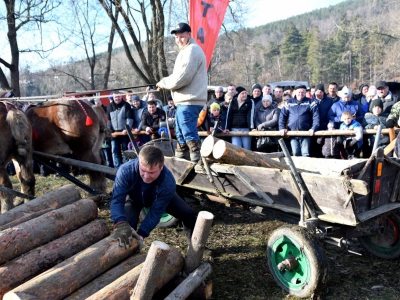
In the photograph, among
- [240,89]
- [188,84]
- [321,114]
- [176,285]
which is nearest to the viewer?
[176,285]

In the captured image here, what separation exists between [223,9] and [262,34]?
110419 mm

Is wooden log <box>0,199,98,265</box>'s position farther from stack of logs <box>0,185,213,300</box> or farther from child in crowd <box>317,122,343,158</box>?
child in crowd <box>317,122,343,158</box>

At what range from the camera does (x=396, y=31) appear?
29.0 meters

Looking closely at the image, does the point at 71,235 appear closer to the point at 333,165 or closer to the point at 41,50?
the point at 333,165

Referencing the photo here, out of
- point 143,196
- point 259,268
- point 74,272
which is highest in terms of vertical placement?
point 143,196

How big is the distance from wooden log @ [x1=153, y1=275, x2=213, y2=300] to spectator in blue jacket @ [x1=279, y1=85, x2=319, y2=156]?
4106mm

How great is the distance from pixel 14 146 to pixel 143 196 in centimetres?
295

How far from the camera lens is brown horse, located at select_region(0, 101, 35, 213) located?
554 cm

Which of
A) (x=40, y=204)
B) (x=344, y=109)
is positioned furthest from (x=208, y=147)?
(x=344, y=109)

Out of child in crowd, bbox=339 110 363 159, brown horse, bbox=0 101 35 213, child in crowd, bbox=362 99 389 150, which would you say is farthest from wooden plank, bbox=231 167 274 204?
child in crowd, bbox=362 99 389 150

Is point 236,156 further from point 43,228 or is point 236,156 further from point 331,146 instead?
point 331,146

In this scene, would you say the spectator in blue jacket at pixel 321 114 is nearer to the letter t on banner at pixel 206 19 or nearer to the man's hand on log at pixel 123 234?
the letter t on banner at pixel 206 19

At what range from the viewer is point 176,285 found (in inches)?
129

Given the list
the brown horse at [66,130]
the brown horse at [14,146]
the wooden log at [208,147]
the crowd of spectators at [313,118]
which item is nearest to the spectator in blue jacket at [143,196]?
the wooden log at [208,147]
